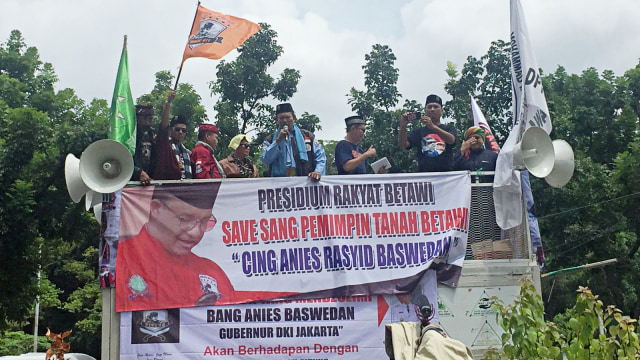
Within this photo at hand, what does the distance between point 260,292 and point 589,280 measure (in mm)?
17249

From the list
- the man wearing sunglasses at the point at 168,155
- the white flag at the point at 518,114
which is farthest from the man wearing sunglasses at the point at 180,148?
the white flag at the point at 518,114

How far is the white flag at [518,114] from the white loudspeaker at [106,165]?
4.02 m

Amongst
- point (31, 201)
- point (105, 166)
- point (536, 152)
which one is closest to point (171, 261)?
point (105, 166)

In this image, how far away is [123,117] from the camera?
848 cm

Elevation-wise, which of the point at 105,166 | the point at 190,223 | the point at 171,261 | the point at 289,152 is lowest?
the point at 171,261

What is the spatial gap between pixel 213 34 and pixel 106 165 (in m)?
2.38

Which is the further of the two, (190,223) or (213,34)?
(213,34)

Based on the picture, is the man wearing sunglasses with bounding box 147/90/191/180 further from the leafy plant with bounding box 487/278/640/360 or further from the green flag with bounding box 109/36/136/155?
the leafy plant with bounding box 487/278/640/360

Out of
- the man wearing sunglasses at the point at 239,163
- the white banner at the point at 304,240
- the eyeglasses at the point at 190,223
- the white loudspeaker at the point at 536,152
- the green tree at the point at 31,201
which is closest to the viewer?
the white banner at the point at 304,240

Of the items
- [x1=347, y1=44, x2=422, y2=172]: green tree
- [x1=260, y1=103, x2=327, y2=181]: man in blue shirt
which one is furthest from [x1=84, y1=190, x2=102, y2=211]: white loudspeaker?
[x1=347, y1=44, x2=422, y2=172]: green tree

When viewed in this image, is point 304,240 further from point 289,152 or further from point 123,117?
point 123,117

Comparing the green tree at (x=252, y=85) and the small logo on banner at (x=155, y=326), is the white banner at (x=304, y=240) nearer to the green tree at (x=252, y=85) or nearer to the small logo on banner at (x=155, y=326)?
the small logo on banner at (x=155, y=326)

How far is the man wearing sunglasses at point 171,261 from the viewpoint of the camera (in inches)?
303

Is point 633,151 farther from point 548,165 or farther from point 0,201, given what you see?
point 0,201
